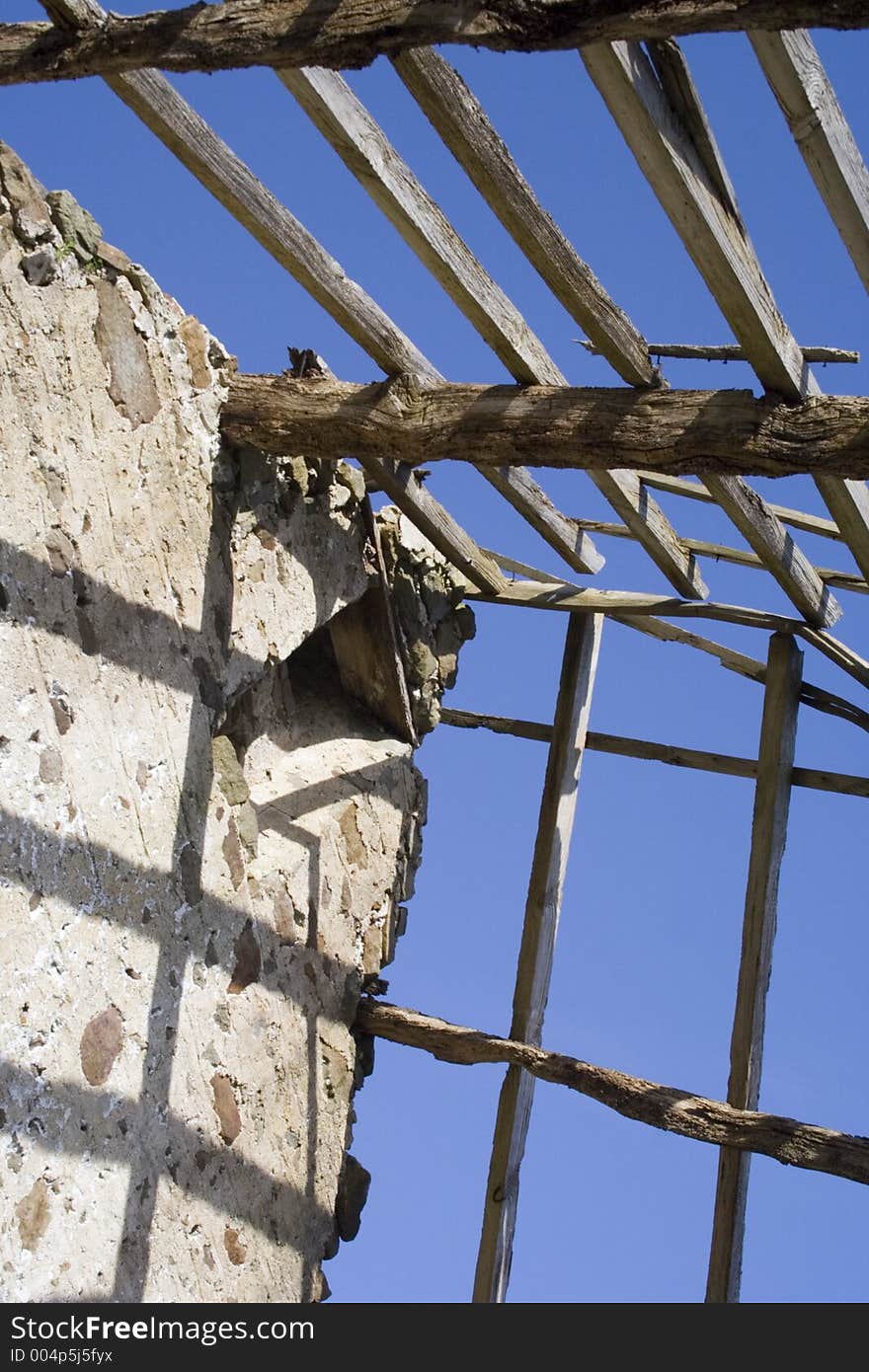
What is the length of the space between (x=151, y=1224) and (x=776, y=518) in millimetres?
3331

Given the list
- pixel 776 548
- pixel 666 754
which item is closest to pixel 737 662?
pixel 666 754

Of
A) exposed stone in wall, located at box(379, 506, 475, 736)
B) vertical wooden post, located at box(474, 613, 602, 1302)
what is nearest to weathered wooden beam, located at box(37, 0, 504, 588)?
exposed stone in wall, located at box(379, 506, 475, 736)

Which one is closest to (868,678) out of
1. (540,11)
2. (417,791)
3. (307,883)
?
(417,791)

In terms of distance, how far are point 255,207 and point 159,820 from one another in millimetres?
2041

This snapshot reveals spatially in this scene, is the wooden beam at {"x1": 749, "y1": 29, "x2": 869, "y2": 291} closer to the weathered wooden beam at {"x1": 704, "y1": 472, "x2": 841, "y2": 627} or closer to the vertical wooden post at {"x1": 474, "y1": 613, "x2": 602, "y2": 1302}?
the weathered wooden beam at {"x1": 704, "y1": 472, "x2": 841, "y2": 627}

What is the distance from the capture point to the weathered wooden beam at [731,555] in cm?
590

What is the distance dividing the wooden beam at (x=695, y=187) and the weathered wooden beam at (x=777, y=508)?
1.50 m

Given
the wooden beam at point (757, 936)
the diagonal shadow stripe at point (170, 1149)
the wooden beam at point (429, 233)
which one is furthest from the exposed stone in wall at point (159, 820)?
the wooden beam at point (757, 936)

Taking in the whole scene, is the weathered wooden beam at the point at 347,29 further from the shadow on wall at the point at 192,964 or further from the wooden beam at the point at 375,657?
the wooden beam at the point at 375,657

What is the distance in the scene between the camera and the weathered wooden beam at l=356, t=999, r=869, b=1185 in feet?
17.3

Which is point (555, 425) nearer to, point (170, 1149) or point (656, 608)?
point (656, 608)

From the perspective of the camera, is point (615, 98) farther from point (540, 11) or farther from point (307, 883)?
point (307, 883)

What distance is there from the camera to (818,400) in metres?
3.93

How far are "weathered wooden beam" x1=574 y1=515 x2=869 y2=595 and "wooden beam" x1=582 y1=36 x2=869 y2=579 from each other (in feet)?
6.01
